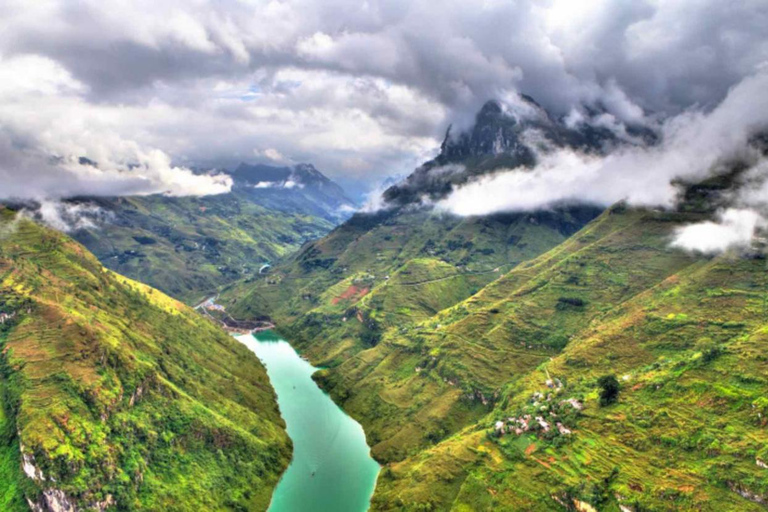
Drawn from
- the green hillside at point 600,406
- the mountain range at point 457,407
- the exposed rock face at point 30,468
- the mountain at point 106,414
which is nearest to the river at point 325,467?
the mountain range at point 457,407

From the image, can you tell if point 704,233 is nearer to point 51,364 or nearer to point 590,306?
point 590,306

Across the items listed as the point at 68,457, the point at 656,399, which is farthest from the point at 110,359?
the point at 656,399

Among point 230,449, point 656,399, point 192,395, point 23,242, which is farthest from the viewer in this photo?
point 23,242

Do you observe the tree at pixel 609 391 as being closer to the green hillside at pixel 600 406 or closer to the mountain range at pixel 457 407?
the mountain range at pixel 457 407

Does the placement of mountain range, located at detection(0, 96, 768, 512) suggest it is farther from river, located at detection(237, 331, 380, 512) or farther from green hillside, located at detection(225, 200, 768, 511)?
river, located at detection(237, 331, 380, 512)

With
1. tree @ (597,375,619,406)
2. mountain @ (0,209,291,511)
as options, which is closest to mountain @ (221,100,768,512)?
tree @ (597,375,619,406)

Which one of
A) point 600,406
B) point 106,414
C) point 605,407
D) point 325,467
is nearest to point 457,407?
point 325,467
